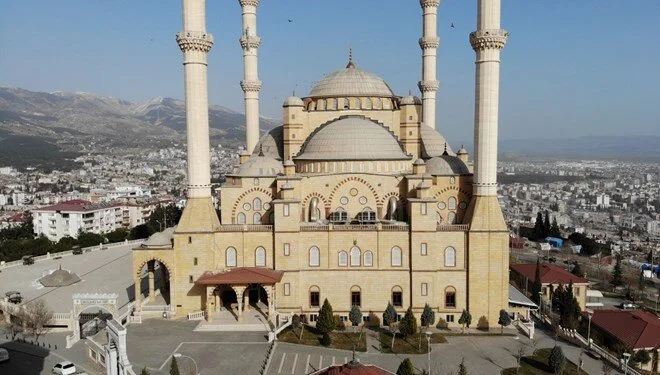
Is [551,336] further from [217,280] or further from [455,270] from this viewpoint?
[217,280]

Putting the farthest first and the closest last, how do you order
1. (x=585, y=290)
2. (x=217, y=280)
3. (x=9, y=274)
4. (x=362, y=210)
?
(x=9, y=274), (x=585, y=290), (x=362, y=210), (x=217, y=280)

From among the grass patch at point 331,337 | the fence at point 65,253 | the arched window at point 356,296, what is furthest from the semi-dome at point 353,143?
the fence at point 65,253

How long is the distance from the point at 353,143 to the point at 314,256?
800 cm

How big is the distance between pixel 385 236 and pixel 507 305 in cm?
774

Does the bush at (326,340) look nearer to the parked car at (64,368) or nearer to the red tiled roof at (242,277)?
the red tiled roof at (242,277)

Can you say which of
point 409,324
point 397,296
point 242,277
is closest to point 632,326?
point 409,324

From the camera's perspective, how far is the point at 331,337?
27672mm

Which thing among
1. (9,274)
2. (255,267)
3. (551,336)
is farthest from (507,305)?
(9,274)

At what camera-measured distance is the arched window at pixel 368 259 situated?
1187 inches

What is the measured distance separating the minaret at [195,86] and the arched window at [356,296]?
32.9ft

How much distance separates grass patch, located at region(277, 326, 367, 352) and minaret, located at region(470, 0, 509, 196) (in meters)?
10.5

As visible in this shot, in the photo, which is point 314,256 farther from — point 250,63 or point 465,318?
point 250,63

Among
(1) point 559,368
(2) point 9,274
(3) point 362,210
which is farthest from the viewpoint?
(2) point 9,274

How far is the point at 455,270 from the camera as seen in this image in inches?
1176
